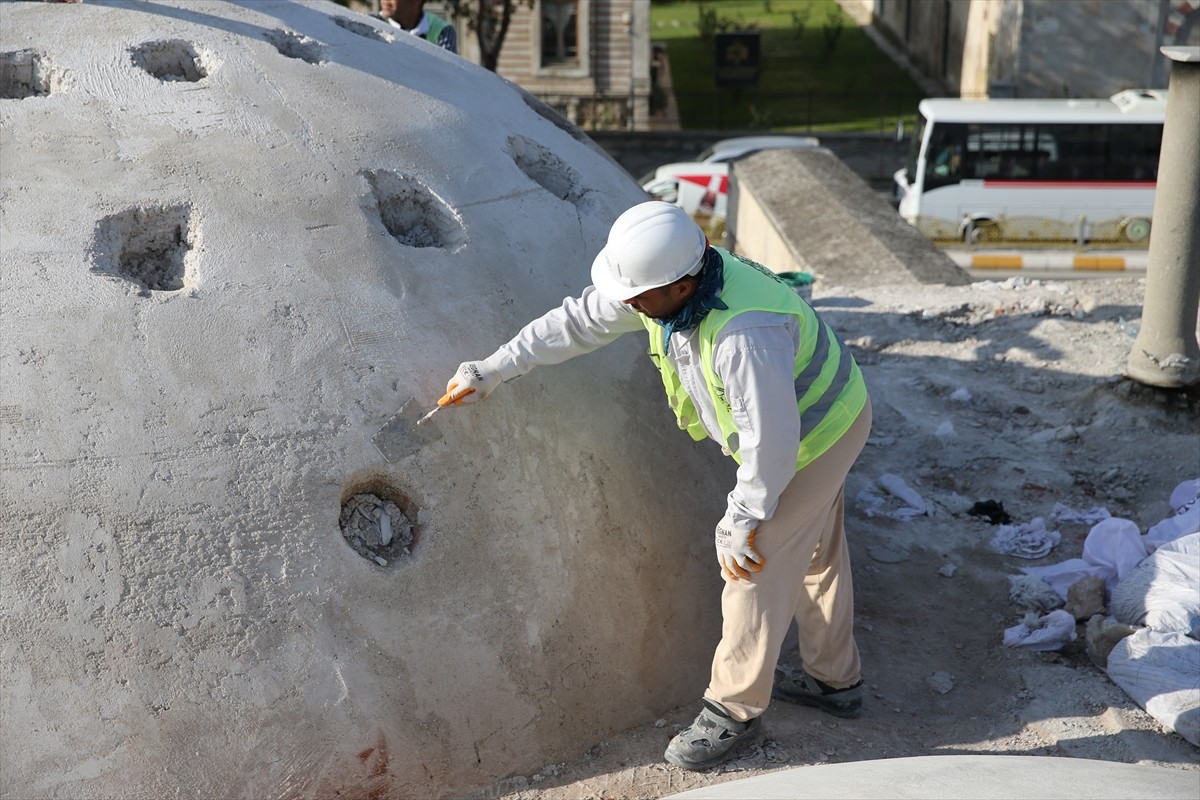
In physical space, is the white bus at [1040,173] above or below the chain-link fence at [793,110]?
above

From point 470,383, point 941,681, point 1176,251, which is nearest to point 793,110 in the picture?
point 1176,251

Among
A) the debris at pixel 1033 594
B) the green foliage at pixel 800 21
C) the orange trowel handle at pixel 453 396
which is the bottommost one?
the green foliage at pixel 800 21

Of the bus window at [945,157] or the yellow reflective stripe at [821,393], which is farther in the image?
the bus window at [945,157]

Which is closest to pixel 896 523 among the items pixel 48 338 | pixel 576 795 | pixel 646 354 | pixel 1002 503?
pixel 1002 503

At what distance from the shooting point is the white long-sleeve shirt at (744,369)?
360cm

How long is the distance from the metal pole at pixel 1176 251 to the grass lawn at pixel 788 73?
1723cm

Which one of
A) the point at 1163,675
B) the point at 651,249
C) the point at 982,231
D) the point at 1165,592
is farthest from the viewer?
the point at 982,231

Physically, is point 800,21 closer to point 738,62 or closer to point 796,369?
point 738,62

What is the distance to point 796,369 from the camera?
3875mm

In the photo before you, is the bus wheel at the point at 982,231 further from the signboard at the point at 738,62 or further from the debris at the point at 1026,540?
the debris at the point at 1026,540

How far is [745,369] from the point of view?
3.58m

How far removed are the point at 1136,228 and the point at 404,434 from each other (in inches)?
620

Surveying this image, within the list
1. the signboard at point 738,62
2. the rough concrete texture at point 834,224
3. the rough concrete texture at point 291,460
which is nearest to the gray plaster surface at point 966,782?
the rough concrete texture at point 291,460

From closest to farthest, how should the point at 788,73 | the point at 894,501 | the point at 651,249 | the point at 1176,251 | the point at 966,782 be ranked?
the point at 966,782 → the point at 651,249 → the point at 894,501 → the point at 1176,251 → the point at 788,73
